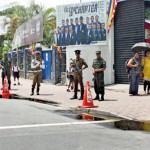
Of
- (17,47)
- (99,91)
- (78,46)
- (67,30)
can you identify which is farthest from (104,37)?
(17,47)

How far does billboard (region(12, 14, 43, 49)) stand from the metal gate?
32.2 ft

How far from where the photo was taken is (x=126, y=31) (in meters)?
19.7

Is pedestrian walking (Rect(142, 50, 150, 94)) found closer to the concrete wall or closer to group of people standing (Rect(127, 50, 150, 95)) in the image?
group of people standing (Rect(127, 50, 150, 95))

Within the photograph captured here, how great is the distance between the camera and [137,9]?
18.9 meters

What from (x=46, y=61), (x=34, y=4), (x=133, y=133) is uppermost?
(x=34, y=4)

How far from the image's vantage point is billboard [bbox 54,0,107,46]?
21.1m

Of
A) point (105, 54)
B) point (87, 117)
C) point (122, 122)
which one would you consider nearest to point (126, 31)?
point (105, 54)

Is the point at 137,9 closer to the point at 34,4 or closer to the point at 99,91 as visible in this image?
the point at 99,91

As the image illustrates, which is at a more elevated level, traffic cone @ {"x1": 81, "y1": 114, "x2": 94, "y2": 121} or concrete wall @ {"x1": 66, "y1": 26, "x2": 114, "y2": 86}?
concrete wall @ {"x1": 66, "y1": 26, "x2": 114, "y2": 86}

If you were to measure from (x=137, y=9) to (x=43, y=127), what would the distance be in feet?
36.8

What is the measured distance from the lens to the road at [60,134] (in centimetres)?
715

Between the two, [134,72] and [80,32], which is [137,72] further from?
[80,32]

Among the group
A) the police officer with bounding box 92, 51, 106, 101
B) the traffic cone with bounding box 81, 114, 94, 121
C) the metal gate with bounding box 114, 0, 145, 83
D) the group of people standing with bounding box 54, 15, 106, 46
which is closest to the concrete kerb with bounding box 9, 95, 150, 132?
the traffic cone with bounding box 81, 114, 94, 121

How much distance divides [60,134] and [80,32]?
14381 millimetres
